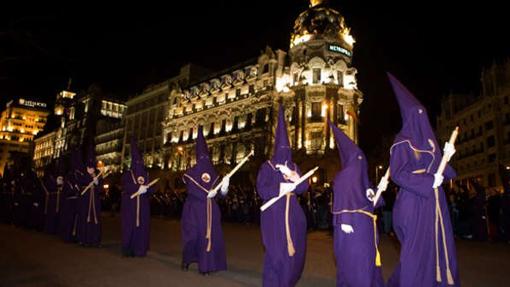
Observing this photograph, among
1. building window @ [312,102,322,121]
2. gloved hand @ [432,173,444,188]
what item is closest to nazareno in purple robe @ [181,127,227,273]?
gloved hand @ [432,173,444,188]

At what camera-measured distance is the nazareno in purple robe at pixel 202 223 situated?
7941mm

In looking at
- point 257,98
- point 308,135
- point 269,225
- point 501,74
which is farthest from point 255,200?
point 501,74

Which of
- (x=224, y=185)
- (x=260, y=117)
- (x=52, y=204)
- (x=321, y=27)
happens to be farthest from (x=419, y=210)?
(x=321, y=27)

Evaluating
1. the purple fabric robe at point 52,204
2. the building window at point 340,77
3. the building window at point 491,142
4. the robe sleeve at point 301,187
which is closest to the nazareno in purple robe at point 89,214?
the purple fabric robe at point 52,204

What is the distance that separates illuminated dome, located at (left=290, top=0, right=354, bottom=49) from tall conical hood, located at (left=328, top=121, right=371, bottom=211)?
46679 millimetres

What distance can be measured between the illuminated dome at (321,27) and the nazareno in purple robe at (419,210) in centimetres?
4700

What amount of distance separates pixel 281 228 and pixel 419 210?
89.9 inches

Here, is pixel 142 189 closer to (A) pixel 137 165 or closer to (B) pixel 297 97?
(A) pixel 137 165

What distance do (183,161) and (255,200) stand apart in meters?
40.7

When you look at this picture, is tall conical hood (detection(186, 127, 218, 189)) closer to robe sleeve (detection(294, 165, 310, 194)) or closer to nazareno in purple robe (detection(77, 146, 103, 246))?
robe sleeve (detection(294, 165, 310, 194))

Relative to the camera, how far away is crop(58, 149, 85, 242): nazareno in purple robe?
13052mm

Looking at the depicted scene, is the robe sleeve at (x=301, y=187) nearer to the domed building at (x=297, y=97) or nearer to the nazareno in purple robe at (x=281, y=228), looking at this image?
the nazareno in purple robe at (x=281, y=228)

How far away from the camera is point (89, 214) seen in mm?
12180

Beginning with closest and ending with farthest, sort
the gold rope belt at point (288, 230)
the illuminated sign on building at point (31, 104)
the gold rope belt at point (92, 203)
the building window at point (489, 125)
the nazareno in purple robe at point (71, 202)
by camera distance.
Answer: the gold rope belt at point (288, 230), the gold rope belt at point (92, 203), the nazareno in purple robe at point (71, 202), the building window at point (489, 125), the illuminated sign on building at point (31, 104)
